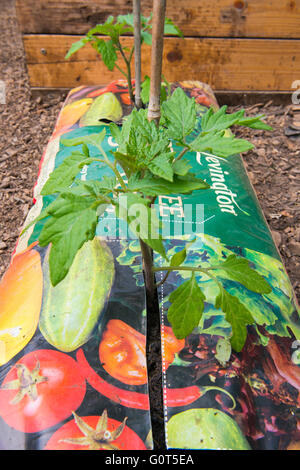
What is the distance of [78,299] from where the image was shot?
905mm

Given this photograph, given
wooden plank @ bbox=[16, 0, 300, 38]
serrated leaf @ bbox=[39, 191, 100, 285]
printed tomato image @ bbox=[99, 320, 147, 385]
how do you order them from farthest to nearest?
1. wooden plank @ bbox=[16, 0, 300, 38]
2. printed tomato image @ bbox=[99, 320, 147, 385]
3. serrated leaf @ bbox=[39, 191, 100, 285]

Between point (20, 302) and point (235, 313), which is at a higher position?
point (235, 313)

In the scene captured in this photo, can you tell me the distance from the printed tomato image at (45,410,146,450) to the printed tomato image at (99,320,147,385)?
9cm

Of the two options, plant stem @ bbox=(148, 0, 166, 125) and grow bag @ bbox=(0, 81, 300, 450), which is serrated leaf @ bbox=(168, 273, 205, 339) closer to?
grow bag @ bbox=(0, 81, 300, 450)

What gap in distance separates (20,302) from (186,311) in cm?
43

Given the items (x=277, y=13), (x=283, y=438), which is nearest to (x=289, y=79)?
(x=277, y=13)

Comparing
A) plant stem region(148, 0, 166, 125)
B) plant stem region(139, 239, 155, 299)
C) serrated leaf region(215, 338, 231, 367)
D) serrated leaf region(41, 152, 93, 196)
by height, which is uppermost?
plant stem region(148, 0, 166, 125)

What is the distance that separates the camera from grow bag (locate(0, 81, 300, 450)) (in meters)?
0.75

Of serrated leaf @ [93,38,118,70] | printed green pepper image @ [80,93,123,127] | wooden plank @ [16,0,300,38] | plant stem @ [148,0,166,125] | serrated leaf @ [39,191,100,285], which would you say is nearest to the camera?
serrated leaf @ [39,191,100,285]

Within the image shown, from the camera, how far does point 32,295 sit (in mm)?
934

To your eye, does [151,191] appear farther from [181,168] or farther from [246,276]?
[246,276]

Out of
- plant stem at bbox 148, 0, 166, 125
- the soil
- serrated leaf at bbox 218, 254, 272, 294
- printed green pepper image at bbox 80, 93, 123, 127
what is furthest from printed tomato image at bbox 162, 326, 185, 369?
printed green pepper image at bbox 80, 93, 123, 127

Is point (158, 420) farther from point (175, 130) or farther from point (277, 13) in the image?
point (277, 13)

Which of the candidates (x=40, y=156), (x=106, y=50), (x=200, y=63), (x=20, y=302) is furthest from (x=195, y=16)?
(x=20, y=302)
